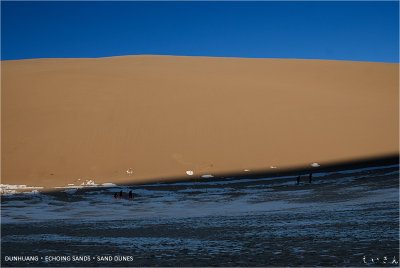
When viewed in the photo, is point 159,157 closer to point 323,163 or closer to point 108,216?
point 323,163

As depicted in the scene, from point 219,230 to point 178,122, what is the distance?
73.2ft

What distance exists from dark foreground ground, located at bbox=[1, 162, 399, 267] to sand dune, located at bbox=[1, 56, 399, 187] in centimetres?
552

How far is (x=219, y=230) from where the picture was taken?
10375 mm

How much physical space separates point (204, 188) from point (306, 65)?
3588 centimetres

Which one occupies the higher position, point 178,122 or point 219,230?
point 178,122

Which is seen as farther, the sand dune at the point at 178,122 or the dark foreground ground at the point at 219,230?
the sand dune at the point at 178,122

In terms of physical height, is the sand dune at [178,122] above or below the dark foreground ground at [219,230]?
above

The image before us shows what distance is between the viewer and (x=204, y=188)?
22609mm

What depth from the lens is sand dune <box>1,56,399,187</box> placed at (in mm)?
26625

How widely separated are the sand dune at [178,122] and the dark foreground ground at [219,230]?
5515 millimetres

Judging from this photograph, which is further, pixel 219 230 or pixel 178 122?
pixel 178 122

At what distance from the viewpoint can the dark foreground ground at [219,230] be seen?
7.01 metres

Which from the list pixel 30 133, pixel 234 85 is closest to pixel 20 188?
Result: pixel 30 133

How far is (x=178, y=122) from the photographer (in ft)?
106
